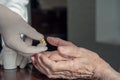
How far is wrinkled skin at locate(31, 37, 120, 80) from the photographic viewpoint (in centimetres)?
78

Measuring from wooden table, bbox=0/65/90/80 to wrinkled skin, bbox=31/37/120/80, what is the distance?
7 cm

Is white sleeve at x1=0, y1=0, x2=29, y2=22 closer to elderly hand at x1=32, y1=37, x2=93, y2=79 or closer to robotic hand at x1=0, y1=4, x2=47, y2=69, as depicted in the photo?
robotic hand at x1=0, y1=4, x2=47, y2=69

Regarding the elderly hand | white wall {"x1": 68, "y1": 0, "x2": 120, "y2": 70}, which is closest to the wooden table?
the elderly hand

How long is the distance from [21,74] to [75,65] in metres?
0.20


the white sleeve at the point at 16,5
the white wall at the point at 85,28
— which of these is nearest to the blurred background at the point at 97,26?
the white wall at the point at 85,28

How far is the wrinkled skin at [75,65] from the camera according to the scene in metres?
0.78

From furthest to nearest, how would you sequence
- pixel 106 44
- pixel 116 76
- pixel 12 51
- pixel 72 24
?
1. pixel 72 24
2. pixel 106 44
3. pixel 12 51
4. pixel 116 76

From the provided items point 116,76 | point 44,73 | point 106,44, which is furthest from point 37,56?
point 106,44

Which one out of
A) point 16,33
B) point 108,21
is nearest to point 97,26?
point 108,21

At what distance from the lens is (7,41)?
0.83 metres

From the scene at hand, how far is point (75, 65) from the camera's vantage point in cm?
78

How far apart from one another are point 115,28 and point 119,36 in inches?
2.8

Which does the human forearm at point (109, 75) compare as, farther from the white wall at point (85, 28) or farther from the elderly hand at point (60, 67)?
the white wall at point (85, 28)

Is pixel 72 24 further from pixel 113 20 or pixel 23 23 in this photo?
pixel 23 23
